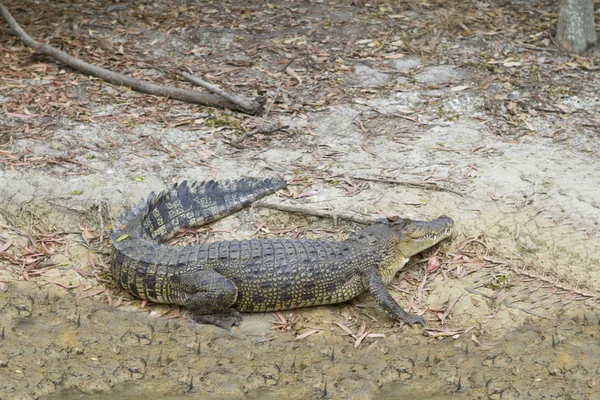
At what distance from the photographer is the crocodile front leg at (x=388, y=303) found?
18.2 feet

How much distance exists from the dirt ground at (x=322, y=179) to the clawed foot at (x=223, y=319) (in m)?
0.06

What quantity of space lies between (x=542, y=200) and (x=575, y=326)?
1266 mm

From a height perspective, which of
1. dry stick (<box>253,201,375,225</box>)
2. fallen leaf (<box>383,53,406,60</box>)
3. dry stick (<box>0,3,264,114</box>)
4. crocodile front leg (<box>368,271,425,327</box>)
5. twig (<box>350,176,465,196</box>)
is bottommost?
crocodile front leg (<box>368,271,425,327</box>)

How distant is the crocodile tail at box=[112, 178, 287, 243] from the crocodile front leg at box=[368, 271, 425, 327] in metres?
1.36

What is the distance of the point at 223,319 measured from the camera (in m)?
5.61

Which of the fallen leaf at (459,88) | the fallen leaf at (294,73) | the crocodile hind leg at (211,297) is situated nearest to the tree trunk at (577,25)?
the fallen leaf at (459,88)

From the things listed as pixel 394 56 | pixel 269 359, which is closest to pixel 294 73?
pixel 394 56

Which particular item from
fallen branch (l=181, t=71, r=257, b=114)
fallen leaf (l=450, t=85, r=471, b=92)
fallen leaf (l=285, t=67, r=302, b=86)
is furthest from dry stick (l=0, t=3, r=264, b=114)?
fallen leaf (l=450, t=85, r=471, b=92)

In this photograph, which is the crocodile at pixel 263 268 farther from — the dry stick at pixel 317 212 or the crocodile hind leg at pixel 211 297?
the dry stick at pixel 317 212

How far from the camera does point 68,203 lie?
651cm

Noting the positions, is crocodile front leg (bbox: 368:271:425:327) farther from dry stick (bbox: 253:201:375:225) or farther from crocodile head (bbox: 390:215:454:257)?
dry stick (bbox: 253:201:375:225)

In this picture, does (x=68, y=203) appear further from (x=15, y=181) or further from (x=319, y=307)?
(x=319, y=307)

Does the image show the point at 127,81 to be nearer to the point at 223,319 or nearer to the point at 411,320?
the point at 223,319

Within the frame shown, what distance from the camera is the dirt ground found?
5258mm
